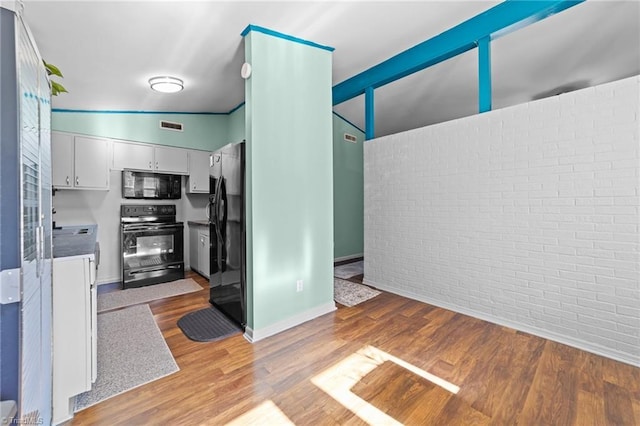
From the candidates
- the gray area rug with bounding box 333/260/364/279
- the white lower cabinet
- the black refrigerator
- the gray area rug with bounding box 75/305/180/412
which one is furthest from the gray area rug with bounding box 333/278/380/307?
the white lower cabinet

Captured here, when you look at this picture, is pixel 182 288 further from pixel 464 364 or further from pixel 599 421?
pixel 599 421

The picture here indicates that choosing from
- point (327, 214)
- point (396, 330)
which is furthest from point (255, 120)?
point (396, 330)

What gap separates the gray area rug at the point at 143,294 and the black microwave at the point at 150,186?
1397 millimetres

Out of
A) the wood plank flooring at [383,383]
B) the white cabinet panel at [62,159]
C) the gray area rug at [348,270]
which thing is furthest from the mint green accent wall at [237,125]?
the wood plank flooring at [383,383]

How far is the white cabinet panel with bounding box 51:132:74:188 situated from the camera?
3.54 metres

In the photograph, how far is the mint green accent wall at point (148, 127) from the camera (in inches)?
150

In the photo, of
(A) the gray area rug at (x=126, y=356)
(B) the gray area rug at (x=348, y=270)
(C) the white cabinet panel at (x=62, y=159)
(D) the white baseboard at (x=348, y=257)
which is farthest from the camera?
(D) the white baseboard at (x=348, y=257)

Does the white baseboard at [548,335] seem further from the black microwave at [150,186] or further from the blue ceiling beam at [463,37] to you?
the black microwave at [150,186]

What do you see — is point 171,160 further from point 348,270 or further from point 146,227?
point 348,270

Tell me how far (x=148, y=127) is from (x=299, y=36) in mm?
2988

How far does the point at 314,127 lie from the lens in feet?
9.50

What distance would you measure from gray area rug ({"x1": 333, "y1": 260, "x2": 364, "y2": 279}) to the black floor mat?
6.92 ft

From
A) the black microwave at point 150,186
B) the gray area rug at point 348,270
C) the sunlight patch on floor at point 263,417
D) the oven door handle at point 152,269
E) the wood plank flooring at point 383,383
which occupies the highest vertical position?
the black microwave at point 150,186

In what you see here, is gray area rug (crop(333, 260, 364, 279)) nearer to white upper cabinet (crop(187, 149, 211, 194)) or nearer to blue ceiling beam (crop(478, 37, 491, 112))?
white upper cabinet (crop(187, 149, 211, 194))
